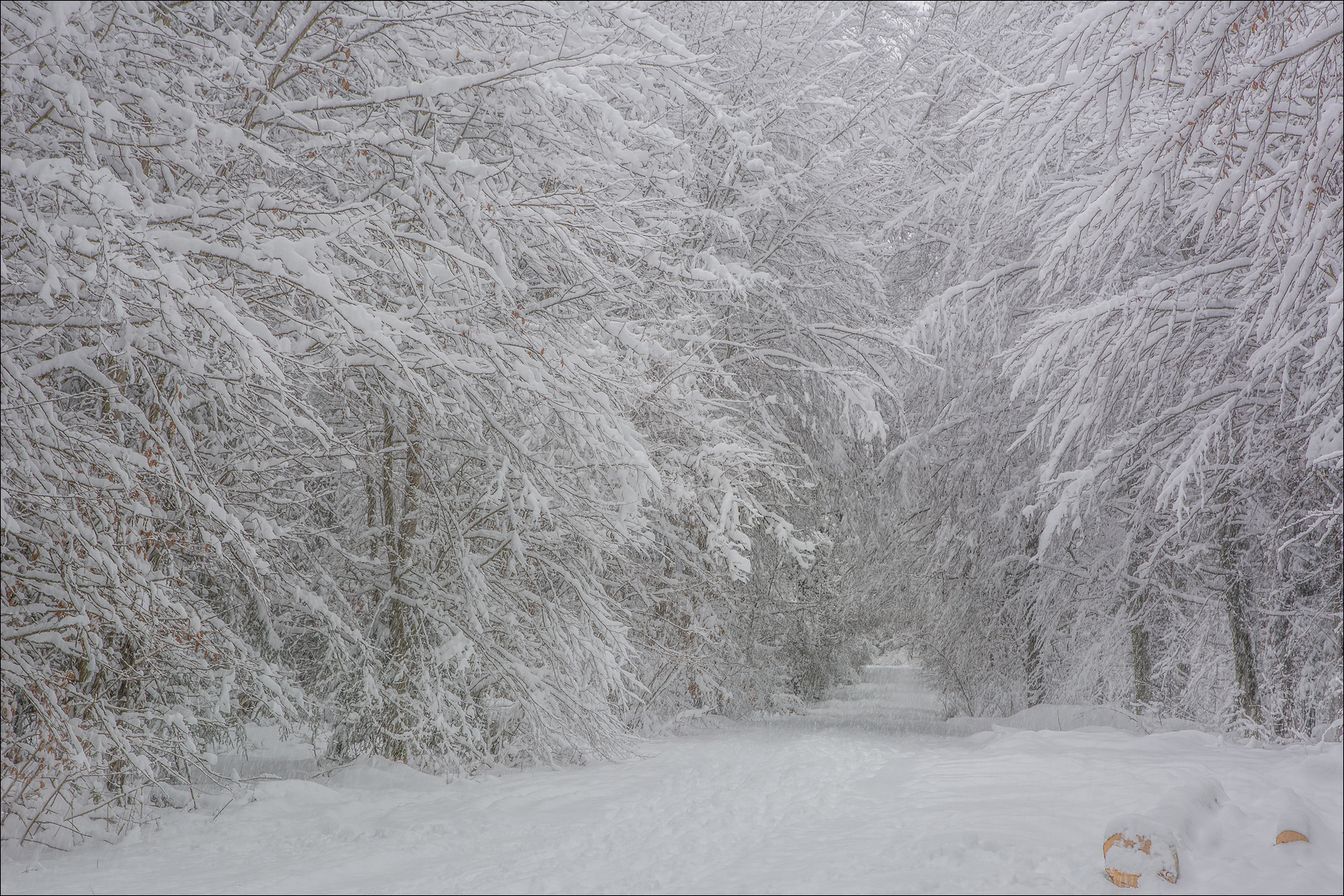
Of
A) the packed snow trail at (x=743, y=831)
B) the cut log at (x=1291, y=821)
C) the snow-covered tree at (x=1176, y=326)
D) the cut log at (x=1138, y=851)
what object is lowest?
the packed snow trail at (x=743, y=831)

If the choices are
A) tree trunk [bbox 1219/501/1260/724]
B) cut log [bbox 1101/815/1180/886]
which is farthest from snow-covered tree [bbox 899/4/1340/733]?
cut log [bbox 1101/815/1180/886]

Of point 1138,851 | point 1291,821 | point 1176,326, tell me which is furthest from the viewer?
point 1176,326

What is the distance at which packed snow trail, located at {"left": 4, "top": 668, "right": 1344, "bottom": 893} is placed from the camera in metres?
4.24

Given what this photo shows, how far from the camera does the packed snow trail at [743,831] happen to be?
424 centimetres

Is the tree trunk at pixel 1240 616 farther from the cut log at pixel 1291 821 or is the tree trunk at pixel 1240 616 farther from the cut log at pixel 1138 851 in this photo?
the cut log at pixel 1138 851

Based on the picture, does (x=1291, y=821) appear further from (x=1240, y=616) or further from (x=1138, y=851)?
(x=1240, y=616)

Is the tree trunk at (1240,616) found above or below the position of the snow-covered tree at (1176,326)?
below

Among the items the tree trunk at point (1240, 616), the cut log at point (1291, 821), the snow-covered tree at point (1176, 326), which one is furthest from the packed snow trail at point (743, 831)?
the tree trunk at point (1240, 616)

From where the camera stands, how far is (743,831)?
5.55 m

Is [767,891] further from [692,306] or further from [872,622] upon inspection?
[872,622]

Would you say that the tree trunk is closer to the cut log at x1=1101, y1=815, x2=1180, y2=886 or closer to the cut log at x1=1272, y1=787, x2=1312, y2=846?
the cut log at x1=1272, y1=787, x2=1312, y2=846

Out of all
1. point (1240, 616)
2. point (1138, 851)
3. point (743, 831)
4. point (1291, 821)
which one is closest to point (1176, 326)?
point (1291, 821)

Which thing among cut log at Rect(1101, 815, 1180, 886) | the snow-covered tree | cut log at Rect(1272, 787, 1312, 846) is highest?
the snow-covered tree

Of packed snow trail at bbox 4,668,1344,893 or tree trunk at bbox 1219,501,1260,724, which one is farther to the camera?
tree trunk at bbox 1219,501,1260,724
